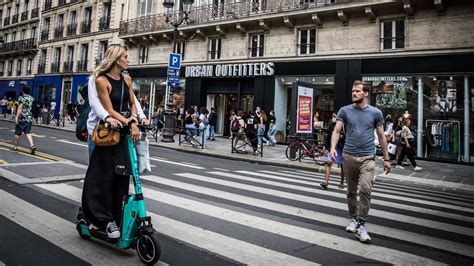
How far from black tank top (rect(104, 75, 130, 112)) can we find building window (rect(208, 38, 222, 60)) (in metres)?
19.2

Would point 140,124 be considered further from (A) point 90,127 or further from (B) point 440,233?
(B) point 440,233

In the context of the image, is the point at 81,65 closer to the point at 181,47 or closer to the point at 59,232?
the point at 181,47

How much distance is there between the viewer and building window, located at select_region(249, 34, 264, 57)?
2033cm

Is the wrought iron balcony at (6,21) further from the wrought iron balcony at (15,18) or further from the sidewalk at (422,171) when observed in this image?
the sidewalk at (422,171)

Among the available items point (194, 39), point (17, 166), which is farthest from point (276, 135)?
point (17, 166)

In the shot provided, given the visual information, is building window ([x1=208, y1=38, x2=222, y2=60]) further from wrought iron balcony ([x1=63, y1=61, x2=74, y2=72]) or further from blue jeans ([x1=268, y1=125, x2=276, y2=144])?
wrought iron balcony ([x1=63, y1=61, x2=74, y2=72])

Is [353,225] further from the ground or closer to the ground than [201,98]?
closer to the ground

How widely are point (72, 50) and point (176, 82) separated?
76.0 ft

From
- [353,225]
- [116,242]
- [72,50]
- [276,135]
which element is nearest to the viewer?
[116,242]

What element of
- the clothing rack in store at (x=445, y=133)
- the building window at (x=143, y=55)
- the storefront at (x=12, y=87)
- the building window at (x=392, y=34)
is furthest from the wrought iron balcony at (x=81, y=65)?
the clothing rack in store at (x=445, y=133)

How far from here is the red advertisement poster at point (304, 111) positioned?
13310 millimetres

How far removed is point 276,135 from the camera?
19688mm

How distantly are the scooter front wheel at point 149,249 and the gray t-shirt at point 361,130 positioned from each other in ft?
8.52

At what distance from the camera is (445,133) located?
14.8 metres
